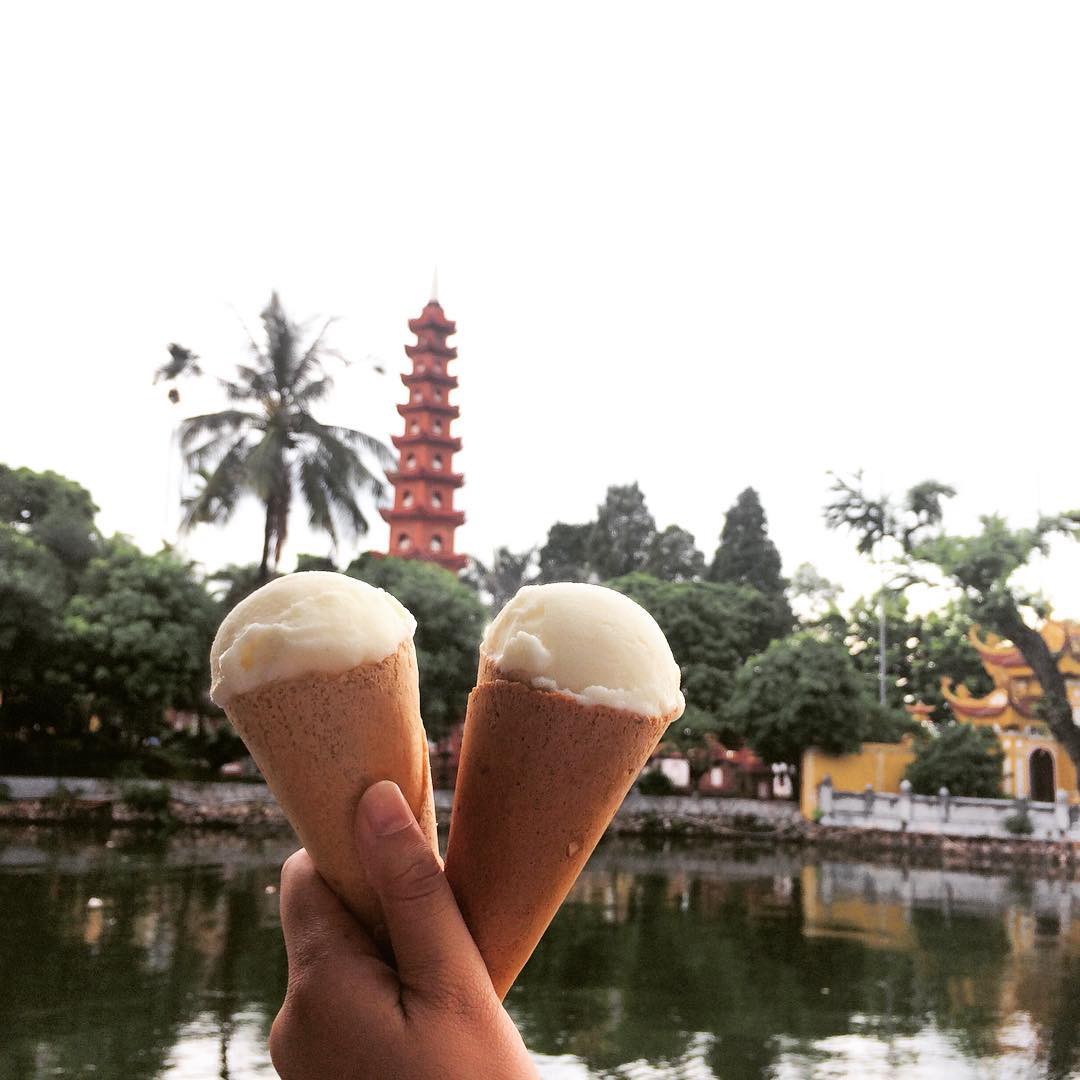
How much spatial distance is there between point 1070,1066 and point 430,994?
26.4ft

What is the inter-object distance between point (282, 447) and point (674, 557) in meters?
20.6

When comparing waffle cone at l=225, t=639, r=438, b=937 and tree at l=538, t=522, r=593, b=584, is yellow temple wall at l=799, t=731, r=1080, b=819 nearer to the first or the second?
tree at l=538, t=522, r=593, b=584

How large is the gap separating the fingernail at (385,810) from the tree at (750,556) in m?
34.4

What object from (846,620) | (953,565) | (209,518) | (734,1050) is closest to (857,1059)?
(734,1050)

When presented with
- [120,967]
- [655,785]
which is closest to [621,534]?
[655,785]

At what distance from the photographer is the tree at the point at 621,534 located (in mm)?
38094

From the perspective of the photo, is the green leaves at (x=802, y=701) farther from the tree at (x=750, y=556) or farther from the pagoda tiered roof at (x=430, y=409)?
the pagoda tiered roof at (x=430, y=409)

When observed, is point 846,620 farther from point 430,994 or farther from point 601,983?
point 430,994

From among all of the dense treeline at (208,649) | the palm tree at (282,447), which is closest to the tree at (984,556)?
the dense treeline at (208,649)

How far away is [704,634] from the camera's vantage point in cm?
2786

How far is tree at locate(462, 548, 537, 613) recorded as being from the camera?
107 ft

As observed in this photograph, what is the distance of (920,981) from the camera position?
988 cm

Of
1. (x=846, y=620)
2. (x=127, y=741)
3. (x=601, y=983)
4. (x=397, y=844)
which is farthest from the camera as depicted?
(x=846, y=620)

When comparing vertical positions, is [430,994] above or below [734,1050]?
above
